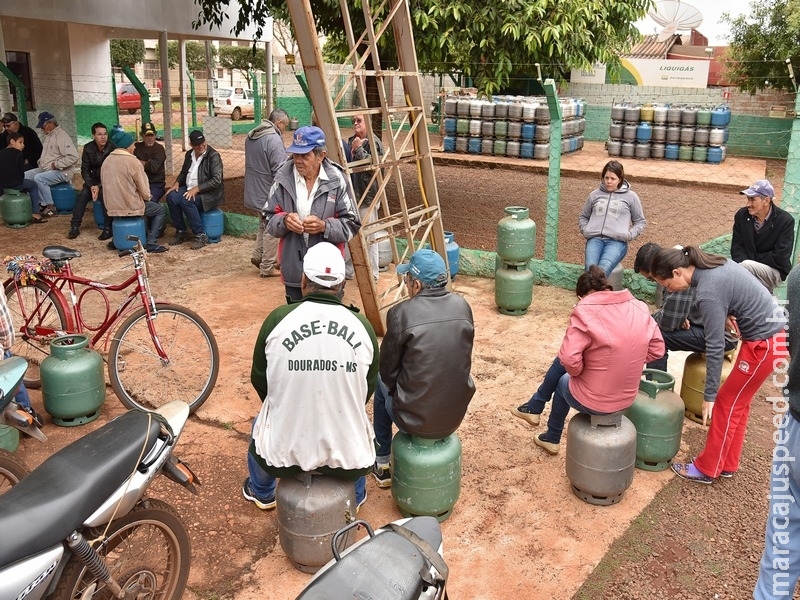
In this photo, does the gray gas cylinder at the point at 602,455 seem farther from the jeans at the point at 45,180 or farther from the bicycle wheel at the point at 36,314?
the jeans at the point at 45,180

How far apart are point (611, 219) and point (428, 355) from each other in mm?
3857

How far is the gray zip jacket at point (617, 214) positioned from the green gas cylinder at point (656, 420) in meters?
2.54

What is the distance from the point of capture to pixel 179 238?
9.92 metres

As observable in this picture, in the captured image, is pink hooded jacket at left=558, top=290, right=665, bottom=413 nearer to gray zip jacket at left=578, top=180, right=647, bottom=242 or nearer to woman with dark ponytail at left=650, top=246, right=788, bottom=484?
woman with dark ponytail at left=650, top=246, right=788, bottom=484

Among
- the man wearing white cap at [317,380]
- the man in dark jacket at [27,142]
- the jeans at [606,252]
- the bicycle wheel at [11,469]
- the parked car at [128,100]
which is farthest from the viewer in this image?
the parked car at [128,100]

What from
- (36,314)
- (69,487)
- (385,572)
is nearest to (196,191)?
(36,314)

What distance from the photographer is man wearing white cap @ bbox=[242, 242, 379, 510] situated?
10.9 feet

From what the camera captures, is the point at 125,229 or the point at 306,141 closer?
the point at 306,141

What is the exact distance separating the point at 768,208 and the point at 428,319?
12.4 feet

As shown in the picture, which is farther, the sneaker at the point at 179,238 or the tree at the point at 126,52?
the tree at the point at 126,52

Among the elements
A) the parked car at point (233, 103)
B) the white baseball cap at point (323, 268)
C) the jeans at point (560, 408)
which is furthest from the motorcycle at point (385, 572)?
the parked car at point (233, 103)

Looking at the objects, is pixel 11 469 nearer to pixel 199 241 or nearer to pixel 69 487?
pixel 69 487

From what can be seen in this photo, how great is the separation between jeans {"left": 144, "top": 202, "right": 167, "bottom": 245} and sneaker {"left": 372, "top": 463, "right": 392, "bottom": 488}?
6233 millimetres

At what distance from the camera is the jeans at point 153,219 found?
9.62 metres
